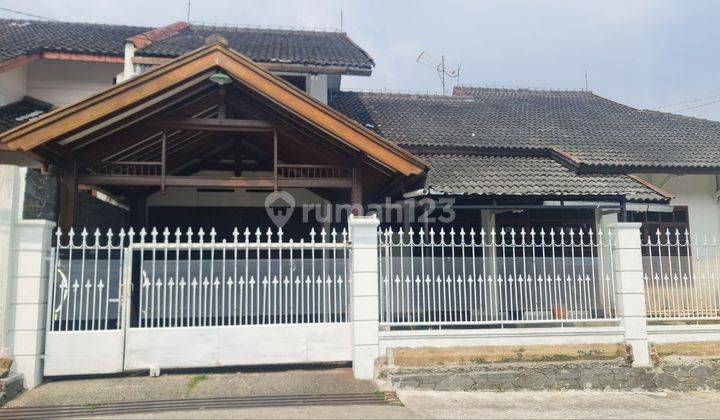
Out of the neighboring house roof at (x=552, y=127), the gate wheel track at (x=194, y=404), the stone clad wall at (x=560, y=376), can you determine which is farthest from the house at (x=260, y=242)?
the gate wheel track at (x=194, y=404)

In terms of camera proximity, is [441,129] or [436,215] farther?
[441,129]

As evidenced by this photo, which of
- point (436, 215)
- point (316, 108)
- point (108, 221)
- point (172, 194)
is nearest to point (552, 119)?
point (436, 215)

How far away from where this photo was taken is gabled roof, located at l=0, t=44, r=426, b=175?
215 inches

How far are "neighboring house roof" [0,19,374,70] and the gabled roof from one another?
3.35m

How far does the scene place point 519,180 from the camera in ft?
26.2

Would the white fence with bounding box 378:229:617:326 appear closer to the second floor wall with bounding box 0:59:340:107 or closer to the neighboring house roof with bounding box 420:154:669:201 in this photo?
the neighboring house roof with bounding box 420:154:669:201

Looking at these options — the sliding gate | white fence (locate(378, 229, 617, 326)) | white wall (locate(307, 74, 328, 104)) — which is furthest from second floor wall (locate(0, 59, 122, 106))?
white fence (locate(378, 229, 617, 326))

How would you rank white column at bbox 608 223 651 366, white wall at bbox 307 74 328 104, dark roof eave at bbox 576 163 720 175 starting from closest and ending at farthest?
1. white column at bbox 608 223 651 366
2. dark roof eave at bbox 576 163 720 175
3. white wall at bbox 307 74 328 104

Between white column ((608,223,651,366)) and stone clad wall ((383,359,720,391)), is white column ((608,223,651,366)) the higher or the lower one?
the higher one

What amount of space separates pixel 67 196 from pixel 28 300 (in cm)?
144

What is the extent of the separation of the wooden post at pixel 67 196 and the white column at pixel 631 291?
6.43m

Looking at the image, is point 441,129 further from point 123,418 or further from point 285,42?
point 123,418

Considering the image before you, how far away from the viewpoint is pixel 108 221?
26.4 ft

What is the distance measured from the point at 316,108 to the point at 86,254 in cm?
307
